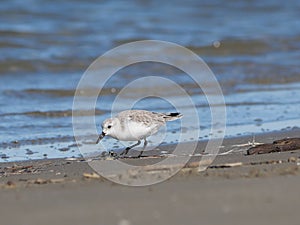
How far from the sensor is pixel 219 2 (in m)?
21.8

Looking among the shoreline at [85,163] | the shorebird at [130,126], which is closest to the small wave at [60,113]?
the shoreline at [85,163]

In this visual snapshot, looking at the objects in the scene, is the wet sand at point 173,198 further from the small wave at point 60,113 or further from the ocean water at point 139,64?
the small wave at point 60,113

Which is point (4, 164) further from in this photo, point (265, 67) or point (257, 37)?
point (257, 37)

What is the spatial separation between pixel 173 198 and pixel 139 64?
878cm

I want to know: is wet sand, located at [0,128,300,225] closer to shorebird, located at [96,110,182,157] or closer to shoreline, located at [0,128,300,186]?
shoreline, located at [0,128,300,186]

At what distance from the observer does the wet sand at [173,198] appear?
434 cm

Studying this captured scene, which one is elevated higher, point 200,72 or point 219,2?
point 219,2

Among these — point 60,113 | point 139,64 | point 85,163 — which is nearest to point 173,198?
point 85,163

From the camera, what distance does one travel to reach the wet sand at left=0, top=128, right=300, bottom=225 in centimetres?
434

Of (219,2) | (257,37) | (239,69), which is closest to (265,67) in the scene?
(239,69)

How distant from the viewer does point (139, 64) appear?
43.8ft

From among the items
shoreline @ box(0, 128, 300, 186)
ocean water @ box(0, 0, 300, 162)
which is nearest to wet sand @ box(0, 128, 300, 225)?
shoreline @ box(0, 128, 300, 186)

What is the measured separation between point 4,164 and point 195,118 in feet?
9.20

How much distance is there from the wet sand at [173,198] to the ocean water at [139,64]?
82.3 inches
